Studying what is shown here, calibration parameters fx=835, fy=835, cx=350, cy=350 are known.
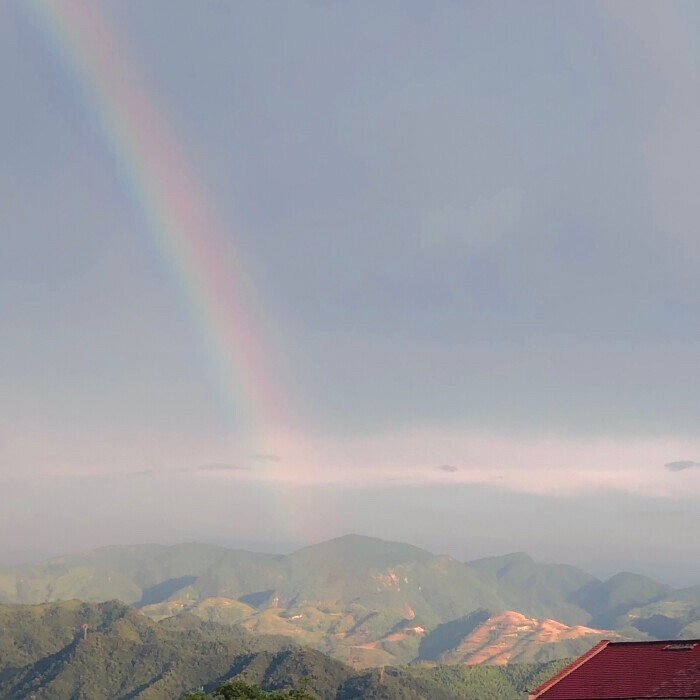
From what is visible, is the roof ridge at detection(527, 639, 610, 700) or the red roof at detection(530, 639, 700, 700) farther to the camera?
the roof ridge at detection(527, 639, 610, 700)

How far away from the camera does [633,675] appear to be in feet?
190

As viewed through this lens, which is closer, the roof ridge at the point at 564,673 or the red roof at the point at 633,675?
the red roof at the point at 633,675

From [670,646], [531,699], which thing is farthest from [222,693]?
[670,646]

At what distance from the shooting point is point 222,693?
204ft

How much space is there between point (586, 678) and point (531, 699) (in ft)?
14.5

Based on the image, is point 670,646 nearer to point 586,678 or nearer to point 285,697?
point 586,678

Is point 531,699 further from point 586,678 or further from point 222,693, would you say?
point 222,693

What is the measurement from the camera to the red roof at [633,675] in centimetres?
5619

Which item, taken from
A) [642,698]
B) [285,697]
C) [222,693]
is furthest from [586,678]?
[222,693]

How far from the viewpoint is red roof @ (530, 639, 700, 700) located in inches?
2212

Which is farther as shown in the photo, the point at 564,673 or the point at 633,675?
the point at 564,673

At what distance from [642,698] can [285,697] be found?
83.8 ft

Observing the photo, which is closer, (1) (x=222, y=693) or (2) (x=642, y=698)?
(2) (x=642, y=698)

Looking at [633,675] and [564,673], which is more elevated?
[633,675]
